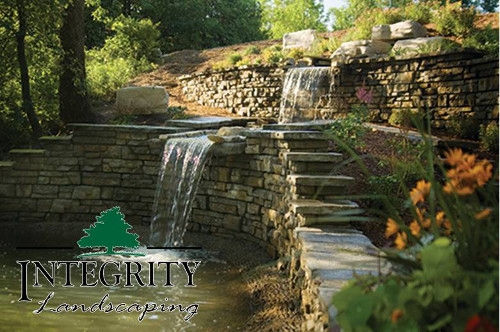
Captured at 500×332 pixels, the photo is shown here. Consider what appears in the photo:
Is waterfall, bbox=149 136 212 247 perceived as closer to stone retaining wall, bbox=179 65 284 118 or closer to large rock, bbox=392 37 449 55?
stone retaining wall, bbox=179 65 284 118

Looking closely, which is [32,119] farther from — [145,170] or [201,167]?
[201,167]

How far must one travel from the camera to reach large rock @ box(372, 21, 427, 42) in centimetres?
1089

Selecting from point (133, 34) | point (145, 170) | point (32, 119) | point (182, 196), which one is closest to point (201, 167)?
point (182, 196)

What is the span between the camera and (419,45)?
9.88 metres

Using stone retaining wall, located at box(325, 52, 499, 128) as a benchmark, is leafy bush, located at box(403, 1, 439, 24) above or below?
above

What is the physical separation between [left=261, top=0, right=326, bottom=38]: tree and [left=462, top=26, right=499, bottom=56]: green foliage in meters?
15.5

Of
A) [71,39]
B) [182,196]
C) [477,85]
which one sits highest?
[71,39]

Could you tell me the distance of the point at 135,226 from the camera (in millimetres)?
8141

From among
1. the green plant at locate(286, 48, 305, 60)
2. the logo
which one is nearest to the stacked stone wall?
the logo

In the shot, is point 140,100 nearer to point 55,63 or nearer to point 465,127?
point 55,63

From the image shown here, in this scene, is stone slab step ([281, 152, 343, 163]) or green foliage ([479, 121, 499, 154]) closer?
stone slab step ([281, 152, 343, 163])

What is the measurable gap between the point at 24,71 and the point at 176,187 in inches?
134

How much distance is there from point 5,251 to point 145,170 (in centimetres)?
220

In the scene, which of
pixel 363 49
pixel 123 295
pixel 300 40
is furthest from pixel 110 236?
pixel 300 40
